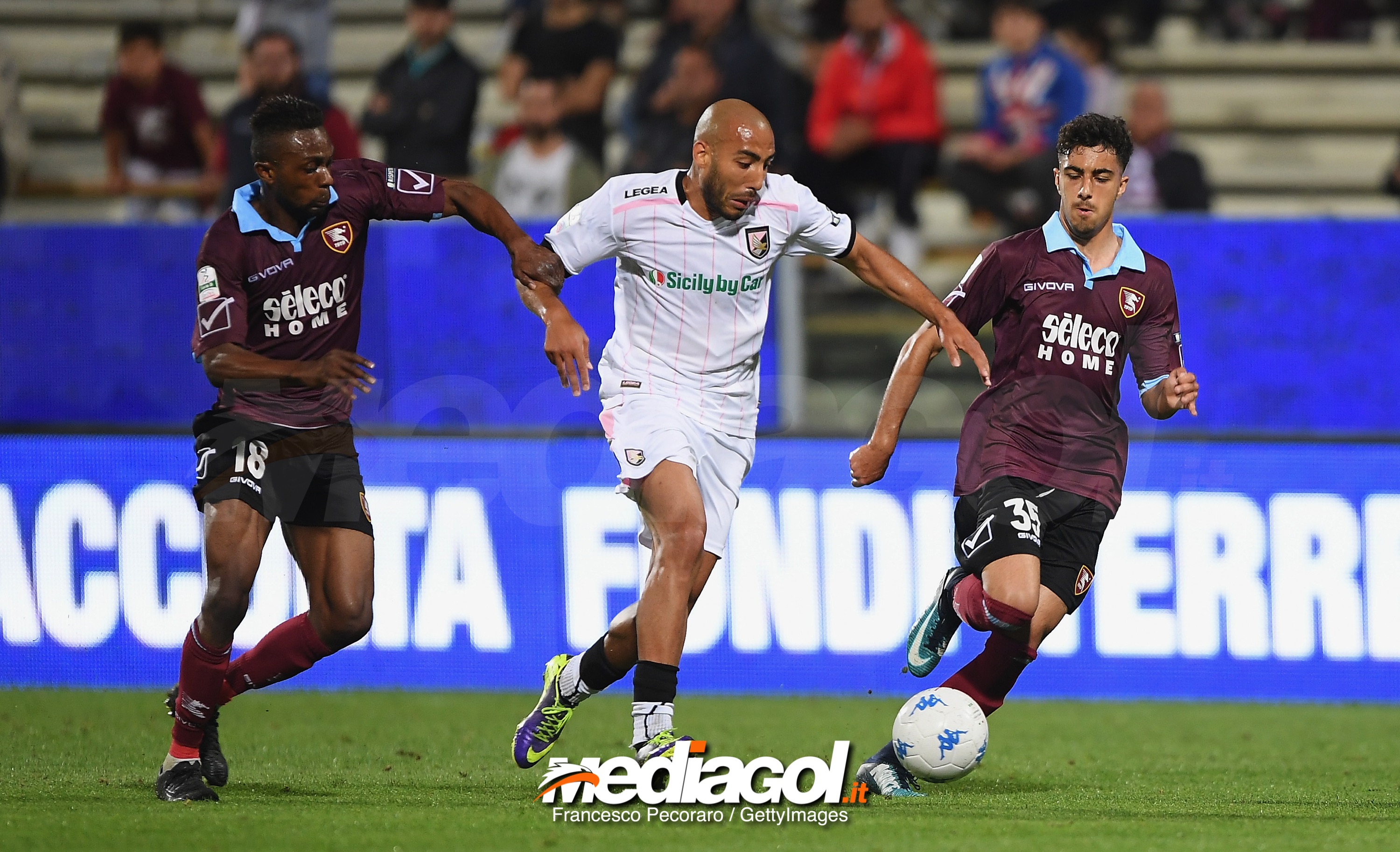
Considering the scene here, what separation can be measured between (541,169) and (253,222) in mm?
4839

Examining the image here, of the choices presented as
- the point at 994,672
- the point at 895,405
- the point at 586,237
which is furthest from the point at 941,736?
the point at 586,237

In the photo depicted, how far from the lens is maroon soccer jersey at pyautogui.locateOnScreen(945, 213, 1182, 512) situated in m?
5.73

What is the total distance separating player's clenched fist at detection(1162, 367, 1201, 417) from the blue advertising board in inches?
112

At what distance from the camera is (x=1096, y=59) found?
1185 centimetres

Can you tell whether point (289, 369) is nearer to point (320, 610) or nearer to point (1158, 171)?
point (320, 610)

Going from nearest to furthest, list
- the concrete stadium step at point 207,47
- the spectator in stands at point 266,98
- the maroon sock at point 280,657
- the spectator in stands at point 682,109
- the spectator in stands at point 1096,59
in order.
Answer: the maroon sock at point 280,657
the spectator in stands at point 266,98
the spectator in stands at point 682,109
the spectator in stands at point 1096,59
the concrete stadium step at point 207,47

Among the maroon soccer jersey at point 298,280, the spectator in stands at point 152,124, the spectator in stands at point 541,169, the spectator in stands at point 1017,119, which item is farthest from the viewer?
the spectator in stands at point 152,124

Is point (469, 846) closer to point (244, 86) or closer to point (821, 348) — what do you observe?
point (821, 348)

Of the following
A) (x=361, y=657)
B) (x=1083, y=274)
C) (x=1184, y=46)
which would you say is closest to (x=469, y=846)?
(x=1083, y=274)

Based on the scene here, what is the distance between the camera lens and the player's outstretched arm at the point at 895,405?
561 centimetres

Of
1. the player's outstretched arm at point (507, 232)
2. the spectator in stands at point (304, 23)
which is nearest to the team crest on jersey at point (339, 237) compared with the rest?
the player's outstretched arm at point (507, 232)

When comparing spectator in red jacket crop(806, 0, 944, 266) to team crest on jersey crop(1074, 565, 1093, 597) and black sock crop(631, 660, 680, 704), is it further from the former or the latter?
black sock crop(631, 660, 680, 704)

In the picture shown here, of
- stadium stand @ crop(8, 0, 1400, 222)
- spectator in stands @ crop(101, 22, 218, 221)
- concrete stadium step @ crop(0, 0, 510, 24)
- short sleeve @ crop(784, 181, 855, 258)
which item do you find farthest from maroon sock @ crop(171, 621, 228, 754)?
concrete stadium step @ crop(0, 0, 510, 24)

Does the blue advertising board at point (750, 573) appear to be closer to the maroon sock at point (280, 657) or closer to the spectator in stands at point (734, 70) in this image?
the maroon sock at point (280, 657)
